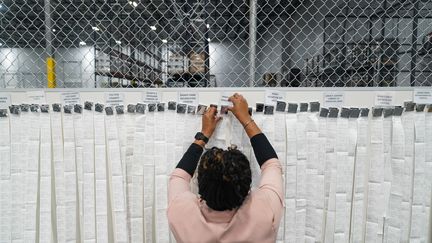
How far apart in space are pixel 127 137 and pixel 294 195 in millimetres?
759

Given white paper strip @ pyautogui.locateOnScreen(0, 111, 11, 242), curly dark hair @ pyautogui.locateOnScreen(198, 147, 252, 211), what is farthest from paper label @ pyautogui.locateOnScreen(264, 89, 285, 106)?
white paper strip @ pyautogui.locateOnScreen(0, 111, 11, 242)

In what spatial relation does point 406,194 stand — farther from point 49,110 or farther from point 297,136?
point 49,110

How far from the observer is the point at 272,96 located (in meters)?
1.29

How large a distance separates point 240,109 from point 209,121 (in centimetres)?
Result: 13

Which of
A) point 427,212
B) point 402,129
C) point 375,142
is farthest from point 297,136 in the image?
point 427,212

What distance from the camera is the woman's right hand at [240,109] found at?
1228mm

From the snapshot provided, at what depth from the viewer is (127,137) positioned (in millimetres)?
1326

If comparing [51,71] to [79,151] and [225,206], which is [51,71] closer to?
[79,151]

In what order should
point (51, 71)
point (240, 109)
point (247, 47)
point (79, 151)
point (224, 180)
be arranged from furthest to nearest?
point (247, 47) → point (51, 71) → point (79, 151) → point (240, 109) → point (224, 180)

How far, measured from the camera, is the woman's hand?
1.25 m

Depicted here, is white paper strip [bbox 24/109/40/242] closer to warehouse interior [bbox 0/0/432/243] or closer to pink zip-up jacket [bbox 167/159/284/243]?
warehouse interior [bbox 0/0/432/243]

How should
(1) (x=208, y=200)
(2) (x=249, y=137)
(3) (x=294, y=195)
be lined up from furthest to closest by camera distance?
(3) (x=294, y=195) < (2) (x=249, y=137) < (1) (x=208, y=200)

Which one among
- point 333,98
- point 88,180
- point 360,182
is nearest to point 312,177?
point 360,182

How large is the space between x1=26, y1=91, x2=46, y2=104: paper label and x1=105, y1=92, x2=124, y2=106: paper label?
0.90 ft
